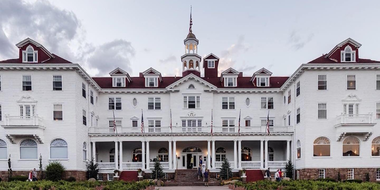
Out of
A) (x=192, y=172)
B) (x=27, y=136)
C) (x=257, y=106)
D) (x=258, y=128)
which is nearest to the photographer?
(x=27, y=136)

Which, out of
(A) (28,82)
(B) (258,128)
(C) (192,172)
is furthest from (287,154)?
(A) (28,82)

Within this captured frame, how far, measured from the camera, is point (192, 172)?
43094 mm

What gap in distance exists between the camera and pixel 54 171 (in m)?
35.8

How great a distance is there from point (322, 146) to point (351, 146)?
118 inches

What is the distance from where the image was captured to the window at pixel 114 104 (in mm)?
48875

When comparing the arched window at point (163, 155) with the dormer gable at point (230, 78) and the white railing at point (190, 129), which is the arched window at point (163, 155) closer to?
the white railing at point (190, 129)

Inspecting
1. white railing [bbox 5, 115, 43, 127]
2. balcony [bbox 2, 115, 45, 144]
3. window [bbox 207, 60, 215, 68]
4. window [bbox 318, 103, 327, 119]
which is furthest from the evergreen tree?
window [bbox 207, 60, 215, 68]

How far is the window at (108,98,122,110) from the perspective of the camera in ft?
160

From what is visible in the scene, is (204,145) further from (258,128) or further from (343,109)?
(343,109)

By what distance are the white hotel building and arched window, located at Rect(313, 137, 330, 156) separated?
107mm

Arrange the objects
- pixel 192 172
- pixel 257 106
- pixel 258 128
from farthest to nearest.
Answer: pixel 257 106, pixel 258 128, pixel 192 172

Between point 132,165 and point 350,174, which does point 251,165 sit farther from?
point 132,165

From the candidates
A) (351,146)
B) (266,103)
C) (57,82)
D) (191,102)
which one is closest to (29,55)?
(57,82)

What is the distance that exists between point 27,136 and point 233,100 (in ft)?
86.0
